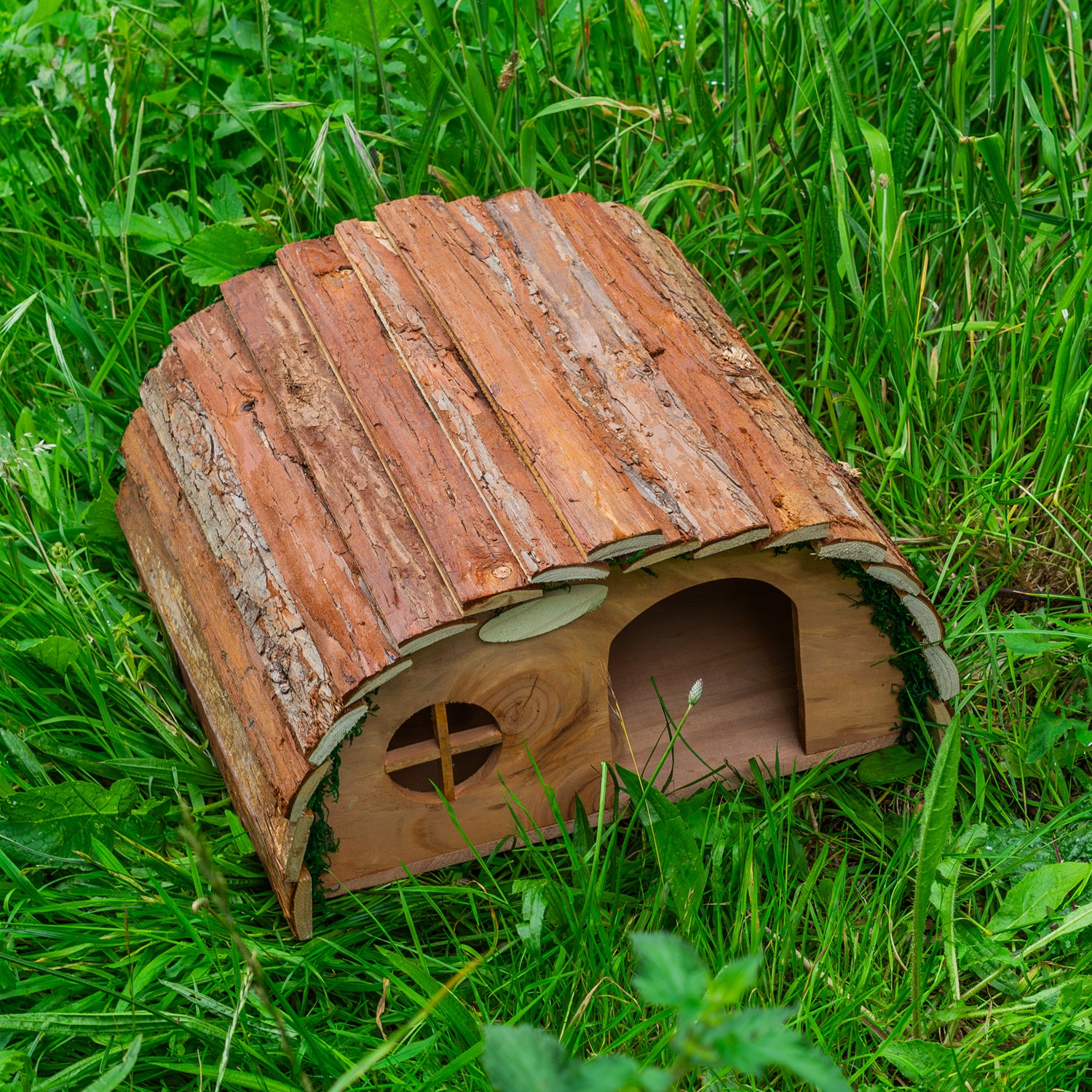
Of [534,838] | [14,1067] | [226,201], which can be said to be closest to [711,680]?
[534,838]

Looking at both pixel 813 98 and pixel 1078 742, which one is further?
pixel 813 98

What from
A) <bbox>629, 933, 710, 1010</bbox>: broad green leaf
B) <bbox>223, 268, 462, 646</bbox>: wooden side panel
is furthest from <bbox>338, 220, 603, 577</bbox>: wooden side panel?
<bbox>629, 933, 710, 1010</bbox>: broad green leaf

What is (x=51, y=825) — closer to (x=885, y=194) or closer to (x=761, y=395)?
(x=761, y=395)

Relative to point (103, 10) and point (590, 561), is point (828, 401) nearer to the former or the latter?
point (590, 561)

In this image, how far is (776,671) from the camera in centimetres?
244

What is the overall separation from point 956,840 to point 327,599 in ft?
3.95

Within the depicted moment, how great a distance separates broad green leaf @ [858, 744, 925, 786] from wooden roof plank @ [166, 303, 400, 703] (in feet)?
3.55

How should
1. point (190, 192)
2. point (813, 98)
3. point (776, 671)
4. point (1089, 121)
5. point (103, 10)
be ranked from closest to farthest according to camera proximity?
point (776, 671) → point (1089, 121) → point (813, 98) → point (190, 192) → point (103, 10)

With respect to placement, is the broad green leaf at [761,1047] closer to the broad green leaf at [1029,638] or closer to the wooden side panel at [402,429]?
the wooden side panel at [402,429]

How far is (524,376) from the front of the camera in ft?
6.75

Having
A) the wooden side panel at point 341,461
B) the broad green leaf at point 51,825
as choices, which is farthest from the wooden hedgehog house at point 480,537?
the broad green leaf at point 51,825

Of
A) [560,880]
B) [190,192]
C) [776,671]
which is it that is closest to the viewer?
[560,880]

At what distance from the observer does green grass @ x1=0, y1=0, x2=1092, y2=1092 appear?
1.89 m

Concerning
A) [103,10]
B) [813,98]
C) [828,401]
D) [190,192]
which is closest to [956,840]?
[828,401]
